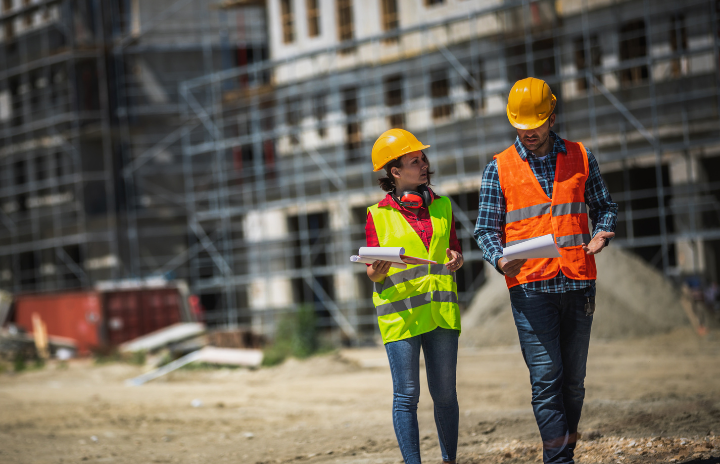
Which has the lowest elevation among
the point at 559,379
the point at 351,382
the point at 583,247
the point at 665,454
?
the point at 351,382

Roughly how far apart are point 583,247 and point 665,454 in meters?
1.42

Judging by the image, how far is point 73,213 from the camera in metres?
25.8

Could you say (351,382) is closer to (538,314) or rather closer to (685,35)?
(538,314)

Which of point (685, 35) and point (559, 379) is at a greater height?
point (685, 35)

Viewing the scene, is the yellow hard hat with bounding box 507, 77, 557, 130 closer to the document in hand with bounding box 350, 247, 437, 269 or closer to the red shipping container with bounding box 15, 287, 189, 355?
the document in hand with bounding box 350, 247, 437, 269

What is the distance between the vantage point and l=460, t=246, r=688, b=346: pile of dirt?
13.9m

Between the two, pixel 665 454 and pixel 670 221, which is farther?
pixel 670 221

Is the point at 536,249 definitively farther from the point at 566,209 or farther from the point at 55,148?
the point at 55,148

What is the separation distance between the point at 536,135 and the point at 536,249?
64cm

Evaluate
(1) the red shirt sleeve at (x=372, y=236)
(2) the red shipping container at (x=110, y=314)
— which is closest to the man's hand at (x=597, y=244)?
(1) the red shirt sleeve at (x=372, y=236)

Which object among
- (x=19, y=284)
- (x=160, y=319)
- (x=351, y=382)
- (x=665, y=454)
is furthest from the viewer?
(x=19, y=284)

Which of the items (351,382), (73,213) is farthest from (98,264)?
(351,382)

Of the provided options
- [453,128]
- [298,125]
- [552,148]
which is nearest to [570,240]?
[552,148]

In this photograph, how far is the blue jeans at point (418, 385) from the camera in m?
3.73
